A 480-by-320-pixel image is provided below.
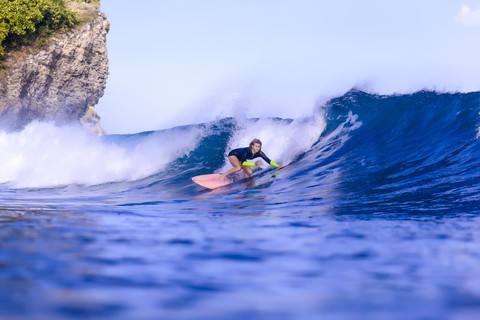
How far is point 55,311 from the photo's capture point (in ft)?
5.09

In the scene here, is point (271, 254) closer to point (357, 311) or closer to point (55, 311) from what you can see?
point (357, 311)

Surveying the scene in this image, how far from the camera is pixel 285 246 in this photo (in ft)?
9.09

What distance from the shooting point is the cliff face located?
26125mm

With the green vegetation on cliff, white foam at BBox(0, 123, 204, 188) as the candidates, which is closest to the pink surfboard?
white foam at BBox(0, 123, 204, 188)

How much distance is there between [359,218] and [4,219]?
10.3 feet

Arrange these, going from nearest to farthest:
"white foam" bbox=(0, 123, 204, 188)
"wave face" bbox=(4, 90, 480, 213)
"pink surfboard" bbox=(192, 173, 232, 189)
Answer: "wave face" bbox=(4, 90, 480, 213) < "pink surfboard" bbox=(192, 173, 232, 189) < "white foam" bbox=(0, 123, 204, 188)

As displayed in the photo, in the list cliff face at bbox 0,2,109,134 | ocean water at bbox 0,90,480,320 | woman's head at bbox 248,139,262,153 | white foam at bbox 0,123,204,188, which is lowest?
ocean water at bbox 0,90,480,320

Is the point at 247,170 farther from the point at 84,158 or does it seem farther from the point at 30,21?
the point at 30,21

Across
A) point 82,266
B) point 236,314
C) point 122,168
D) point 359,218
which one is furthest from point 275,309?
point 122,168

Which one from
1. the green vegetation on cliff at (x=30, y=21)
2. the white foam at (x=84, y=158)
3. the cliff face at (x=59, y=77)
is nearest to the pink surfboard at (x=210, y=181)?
the white foam at (x=84, y=158)

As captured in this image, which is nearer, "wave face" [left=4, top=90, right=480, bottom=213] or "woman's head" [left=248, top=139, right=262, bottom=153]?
"wave face" [left=4, top=90, right=480, bottom=213]

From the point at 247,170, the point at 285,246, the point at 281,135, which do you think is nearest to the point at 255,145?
the point at 247,170

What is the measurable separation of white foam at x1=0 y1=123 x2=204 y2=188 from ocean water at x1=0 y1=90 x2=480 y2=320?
312 centimetres

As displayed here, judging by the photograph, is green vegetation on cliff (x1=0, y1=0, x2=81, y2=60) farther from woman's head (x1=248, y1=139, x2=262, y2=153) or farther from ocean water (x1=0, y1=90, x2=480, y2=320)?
woman's head (x1=248, y1=139, x2=262, y2=153)
